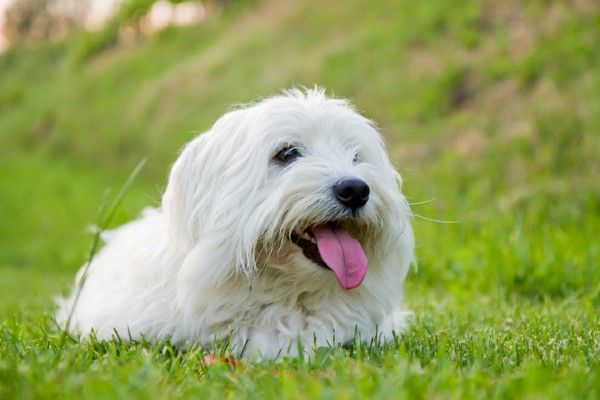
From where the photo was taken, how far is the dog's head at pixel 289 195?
2.94 meters

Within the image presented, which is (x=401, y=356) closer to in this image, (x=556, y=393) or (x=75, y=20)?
(x=556, y=393)

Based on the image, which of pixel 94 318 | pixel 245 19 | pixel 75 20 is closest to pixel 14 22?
pixel 75 20

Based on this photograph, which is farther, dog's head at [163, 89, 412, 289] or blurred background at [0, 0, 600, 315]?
blurred background at [0, 0, 600, 315]

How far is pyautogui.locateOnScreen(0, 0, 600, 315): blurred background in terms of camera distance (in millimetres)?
5832

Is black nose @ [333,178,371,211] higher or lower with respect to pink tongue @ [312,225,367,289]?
higher

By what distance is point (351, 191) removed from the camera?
9.63ft

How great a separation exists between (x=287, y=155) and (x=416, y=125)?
7099 millimetres

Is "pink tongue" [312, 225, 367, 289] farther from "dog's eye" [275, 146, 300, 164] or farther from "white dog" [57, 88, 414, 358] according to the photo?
"dog's eye" [275, 146, 300, 164]

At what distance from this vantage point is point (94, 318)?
3402 mm

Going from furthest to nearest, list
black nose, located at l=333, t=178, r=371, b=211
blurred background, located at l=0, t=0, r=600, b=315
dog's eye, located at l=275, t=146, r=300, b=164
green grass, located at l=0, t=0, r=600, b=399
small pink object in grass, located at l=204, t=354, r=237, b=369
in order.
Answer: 1. blurred background, located at l=0, t=0, r=600, b=315
2. dog's eye, located at l=275, t=146, r=300, b=164
3. black nose, located at l=333, t=178, r=371, b=211
4. small pink object in grass, located at l=204, t=354, r=237, b=369
5. green grass, located at l=0, t=0, r=600, b=399

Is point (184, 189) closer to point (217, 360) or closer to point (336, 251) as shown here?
point (336, 251)

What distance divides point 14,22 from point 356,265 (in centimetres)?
5295

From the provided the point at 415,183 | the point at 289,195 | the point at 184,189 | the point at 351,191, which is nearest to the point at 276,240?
the point at 289,195

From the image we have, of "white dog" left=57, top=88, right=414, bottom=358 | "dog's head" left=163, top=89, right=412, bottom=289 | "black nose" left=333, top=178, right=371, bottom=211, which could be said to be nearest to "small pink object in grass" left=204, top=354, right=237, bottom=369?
"white dog" left=57, top=88, right=414, bottom=358
